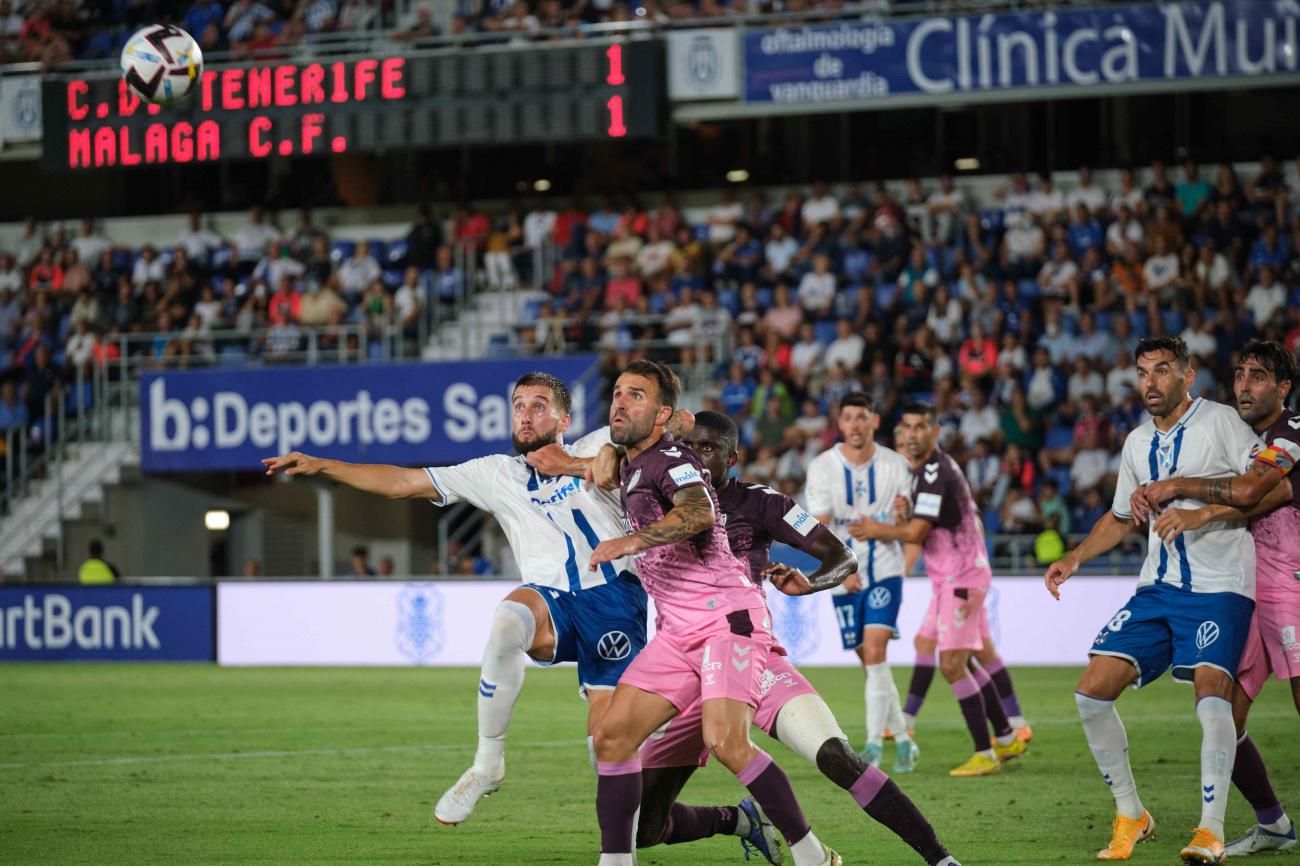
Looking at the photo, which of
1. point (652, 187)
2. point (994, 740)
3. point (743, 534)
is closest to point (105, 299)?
point (652, 187)

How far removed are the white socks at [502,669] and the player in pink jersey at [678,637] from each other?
156 centimetres

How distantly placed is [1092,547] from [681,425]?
7.02 feet

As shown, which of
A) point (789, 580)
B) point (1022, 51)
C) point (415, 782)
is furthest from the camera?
point (1022, 51)

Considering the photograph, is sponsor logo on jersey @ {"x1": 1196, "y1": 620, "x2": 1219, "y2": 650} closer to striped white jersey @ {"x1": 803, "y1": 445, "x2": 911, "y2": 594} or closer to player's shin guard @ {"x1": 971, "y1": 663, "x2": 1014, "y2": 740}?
player's shin guard @ {"x1": 971, "y1": 663, "x2": 1014, "y2": 740}

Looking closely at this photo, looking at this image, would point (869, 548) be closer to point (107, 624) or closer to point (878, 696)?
point (878, 696)

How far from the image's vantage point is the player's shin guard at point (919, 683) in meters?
12.4

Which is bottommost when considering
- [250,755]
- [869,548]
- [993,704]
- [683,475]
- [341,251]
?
Result: [250,755]

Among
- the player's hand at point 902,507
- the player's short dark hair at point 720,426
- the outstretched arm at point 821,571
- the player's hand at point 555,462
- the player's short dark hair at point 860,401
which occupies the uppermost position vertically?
the player's short dark hair at point 860,401

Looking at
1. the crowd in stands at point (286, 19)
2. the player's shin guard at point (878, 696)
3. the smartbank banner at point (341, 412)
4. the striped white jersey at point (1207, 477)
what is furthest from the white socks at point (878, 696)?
the crowd in stands at point (286, 19)

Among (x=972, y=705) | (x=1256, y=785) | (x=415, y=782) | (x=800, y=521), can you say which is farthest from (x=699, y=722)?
(x=972, y=705)

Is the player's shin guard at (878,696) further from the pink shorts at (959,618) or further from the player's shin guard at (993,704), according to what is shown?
the player's shin guard at (993,704)

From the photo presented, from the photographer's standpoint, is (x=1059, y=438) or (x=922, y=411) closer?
(x=922, y=411)

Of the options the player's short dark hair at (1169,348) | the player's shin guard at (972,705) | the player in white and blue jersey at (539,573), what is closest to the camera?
the player's short dark hair at (1169,348)

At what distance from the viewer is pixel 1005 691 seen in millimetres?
12664
